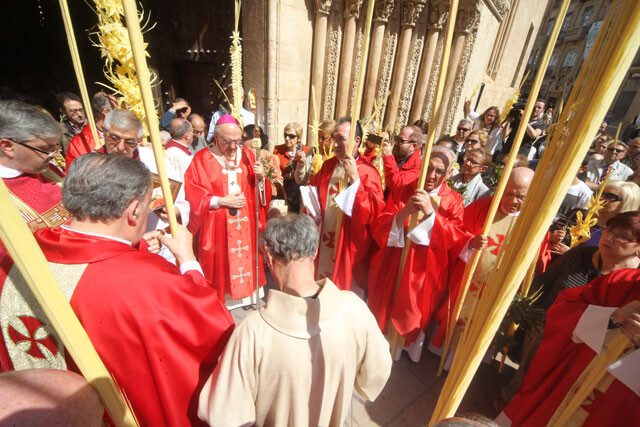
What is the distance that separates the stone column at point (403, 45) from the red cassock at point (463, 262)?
3.90 metres

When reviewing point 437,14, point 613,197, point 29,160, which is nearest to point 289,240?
point 29,160

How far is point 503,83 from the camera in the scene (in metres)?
12.4

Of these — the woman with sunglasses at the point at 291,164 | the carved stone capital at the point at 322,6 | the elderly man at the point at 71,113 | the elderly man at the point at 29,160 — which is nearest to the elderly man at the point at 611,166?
the woman with sunglasses at the point at 291,164

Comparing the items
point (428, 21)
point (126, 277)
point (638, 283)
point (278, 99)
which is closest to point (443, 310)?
point (638, 283)

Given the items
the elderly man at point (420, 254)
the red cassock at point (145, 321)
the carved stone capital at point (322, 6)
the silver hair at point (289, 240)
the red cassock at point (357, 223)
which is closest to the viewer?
the red cassock at point (145, 321)

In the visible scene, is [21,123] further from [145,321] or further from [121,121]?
[145,321]

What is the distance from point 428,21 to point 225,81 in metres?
5.45

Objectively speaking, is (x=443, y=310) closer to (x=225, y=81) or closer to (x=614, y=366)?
(x=614, y=366)

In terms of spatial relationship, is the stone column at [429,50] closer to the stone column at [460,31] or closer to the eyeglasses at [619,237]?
the stone column at [460,31]

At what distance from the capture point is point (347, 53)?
19.6ft

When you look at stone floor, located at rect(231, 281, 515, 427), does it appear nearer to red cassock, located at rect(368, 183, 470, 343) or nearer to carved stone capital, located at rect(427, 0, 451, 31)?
red cassock, located at rect(368, 183, 470, 343)

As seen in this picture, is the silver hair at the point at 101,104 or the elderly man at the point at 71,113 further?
the elderly man at the point at 71,113

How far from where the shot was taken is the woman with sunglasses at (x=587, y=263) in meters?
1.76

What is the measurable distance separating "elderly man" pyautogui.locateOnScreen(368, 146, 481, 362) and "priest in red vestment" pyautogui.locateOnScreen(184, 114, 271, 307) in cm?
146
